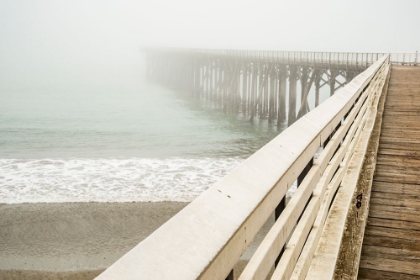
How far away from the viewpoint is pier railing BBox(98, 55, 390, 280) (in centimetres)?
93

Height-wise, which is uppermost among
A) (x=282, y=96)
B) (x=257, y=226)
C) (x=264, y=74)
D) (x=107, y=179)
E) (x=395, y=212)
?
(x=257, y=226)

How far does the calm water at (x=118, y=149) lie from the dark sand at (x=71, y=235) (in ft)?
3.60

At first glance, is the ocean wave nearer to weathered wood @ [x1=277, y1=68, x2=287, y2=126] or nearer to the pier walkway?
weathered wood @ [x1=277, y1=68, x2=287, y2=126]

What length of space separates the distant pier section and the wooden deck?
64.7 ft

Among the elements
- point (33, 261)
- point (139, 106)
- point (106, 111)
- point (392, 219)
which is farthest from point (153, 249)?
point (139, 106)

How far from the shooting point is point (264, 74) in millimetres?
35375

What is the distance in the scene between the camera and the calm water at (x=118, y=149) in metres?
17.1

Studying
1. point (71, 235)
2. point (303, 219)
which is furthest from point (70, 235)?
point (303, 219)

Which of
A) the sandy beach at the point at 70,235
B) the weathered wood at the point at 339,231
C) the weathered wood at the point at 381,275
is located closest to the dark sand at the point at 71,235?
the sandy beach at the point at 70,235

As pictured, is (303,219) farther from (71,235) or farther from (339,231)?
(71,235)

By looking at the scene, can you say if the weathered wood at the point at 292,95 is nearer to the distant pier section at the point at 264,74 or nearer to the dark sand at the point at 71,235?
the distant pier section at the point at 264,74

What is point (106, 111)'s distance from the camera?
50969 mm

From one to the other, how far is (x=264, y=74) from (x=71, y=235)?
24.7 metres

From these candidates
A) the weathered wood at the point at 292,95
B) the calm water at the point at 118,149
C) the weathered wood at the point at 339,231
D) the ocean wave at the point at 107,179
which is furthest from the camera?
the weathered wood at the point at 292,95
